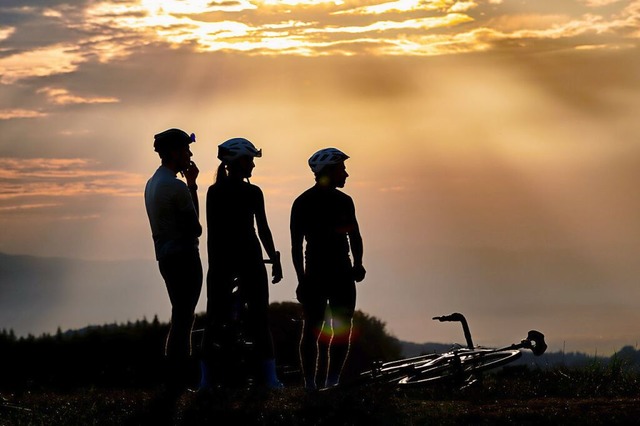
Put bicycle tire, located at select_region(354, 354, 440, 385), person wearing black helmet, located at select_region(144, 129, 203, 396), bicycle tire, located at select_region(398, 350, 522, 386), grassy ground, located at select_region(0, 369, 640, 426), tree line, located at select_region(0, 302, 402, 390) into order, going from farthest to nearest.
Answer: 1. tree line, located at select_region(0, 302, 402, 390)
2. bicycle tire, located at select_region(398, 350, 522, 386)
3. bicycle tire, located at select_region(354, 354, 440, 385)
4. person wearing black helmet, located at select_region(144, 129, 203, 396)
5. grassy ground, located at select_region(0, 369, 640, 426)

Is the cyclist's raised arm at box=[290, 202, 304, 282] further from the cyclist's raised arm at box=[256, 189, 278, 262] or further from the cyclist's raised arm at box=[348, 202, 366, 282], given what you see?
the cyclist's raised arm at box=[348, 202, 366, 282]

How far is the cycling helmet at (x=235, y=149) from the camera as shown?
1315cm

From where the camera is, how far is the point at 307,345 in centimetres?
1335

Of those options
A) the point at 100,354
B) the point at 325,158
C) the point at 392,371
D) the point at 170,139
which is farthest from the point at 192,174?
the point at 100,354

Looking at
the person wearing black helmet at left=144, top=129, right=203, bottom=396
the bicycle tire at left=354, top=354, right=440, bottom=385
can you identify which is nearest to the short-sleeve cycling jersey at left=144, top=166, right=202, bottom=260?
the person wearing black helmet at left=144, top=129, right=203, bottom=396

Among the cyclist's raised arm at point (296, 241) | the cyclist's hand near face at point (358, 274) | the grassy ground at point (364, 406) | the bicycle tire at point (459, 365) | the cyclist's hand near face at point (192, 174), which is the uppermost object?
the cyclist's hand near face at point (192, 174)

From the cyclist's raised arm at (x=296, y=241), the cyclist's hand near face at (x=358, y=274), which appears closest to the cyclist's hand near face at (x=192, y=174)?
the cyclist's raised arm at (x=296, y=241)

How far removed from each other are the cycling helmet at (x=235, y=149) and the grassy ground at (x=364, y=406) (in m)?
2.39

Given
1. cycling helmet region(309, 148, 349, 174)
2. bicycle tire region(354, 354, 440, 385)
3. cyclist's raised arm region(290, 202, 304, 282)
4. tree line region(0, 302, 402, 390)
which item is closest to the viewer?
cycling helmet region(309, 148, 349, 174)

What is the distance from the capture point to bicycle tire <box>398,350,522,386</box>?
13625 millimetres

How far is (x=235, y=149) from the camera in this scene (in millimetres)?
13164

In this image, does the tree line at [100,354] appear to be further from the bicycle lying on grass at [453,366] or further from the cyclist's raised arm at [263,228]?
the cyclist's raised arm at [263,228]

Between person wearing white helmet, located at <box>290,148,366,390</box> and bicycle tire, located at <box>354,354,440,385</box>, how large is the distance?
1.06 feet

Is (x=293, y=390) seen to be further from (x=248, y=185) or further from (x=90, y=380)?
(x=90, y=380)
